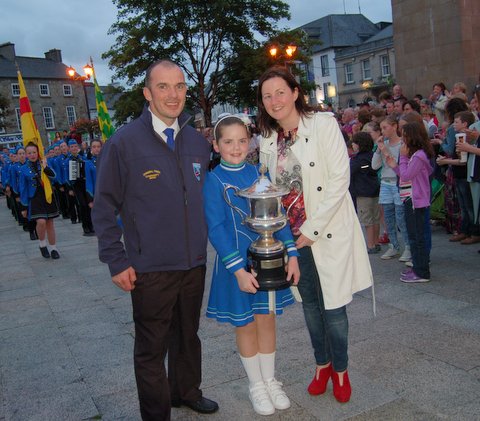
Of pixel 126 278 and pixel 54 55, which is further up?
pixel 54 55

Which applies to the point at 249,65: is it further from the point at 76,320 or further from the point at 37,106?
the point at 37,106

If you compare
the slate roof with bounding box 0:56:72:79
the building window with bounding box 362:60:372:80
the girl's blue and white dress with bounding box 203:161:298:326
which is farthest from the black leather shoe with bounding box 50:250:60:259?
the slate roof with bounding box 0:56:72:79

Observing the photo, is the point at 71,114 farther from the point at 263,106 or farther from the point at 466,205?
the point at 263,106

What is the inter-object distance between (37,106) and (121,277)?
65204mm

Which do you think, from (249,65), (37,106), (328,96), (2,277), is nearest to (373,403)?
(2,277)

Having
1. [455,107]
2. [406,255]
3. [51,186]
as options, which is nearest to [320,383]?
[406,255]

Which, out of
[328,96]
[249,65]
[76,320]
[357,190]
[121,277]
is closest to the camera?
[121,277]

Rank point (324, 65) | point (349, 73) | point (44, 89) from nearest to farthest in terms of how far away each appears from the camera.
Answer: point (349, 73), point (324, 65), point (44, 89)

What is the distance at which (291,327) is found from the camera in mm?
4672

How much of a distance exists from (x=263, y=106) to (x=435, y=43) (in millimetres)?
10939

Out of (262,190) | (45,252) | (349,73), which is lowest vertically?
(45,252)

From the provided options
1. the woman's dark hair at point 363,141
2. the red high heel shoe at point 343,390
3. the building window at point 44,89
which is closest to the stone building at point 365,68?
the building window at point 44,89

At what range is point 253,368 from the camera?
3.21 m

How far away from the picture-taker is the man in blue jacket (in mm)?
2814
